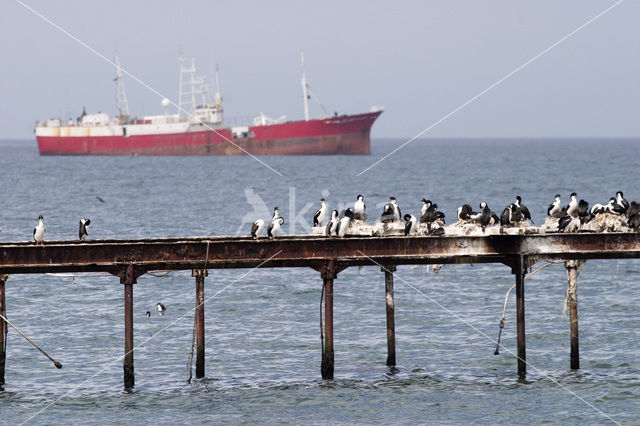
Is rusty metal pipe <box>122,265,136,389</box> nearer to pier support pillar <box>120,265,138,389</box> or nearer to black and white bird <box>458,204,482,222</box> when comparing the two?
pier support pillar <box>120,265,138,389</box>

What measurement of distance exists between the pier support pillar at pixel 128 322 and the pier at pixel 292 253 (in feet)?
0.06

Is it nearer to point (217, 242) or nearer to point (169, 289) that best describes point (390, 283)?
point (217, 242)

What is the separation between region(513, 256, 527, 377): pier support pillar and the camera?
30.2 meters

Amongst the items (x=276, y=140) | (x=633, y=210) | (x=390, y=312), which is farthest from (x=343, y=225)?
(x=276, y=140)

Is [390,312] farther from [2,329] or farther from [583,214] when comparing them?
[2,329]

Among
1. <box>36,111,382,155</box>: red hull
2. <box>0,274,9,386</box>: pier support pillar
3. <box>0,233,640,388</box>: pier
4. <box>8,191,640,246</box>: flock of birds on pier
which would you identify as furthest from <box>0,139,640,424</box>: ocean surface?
<box>36,111,382,155</box>: red hull

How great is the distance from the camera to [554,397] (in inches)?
1188

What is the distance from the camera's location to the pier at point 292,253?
2845cm

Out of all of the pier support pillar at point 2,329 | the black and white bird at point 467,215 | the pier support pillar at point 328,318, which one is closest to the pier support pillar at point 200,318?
the pier support pillar at point 328,318

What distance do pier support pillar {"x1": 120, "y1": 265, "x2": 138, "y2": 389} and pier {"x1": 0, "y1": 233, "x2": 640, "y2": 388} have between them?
17 millimetres

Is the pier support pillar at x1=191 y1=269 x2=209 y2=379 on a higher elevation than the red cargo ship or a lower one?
lower

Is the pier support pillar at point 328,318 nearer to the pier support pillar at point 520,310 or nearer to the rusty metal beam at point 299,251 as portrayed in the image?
the rusty metal beam at point 299,251

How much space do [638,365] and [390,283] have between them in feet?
29.2

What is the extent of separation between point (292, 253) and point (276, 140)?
14949cm
